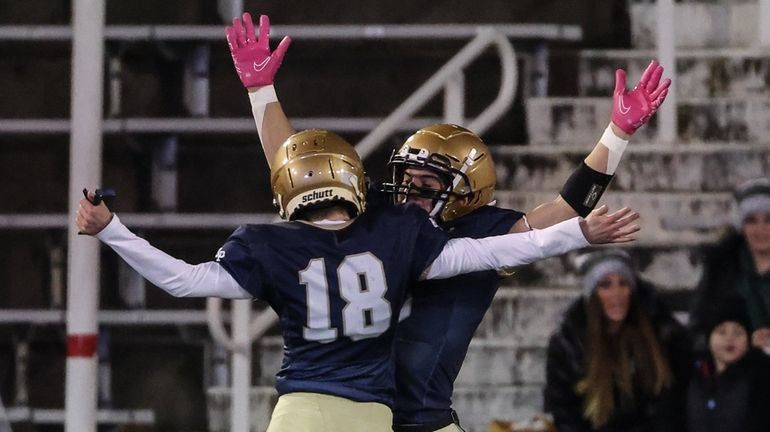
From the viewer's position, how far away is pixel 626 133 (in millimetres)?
4547

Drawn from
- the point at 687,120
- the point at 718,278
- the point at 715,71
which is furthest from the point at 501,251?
the point at 715,71

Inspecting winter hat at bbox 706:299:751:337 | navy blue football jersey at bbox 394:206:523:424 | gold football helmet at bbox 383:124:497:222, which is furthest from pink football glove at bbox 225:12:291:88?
winter hat at bbox 706:299:751:337

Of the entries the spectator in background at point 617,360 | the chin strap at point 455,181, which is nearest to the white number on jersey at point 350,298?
the chin strap at point 455,181

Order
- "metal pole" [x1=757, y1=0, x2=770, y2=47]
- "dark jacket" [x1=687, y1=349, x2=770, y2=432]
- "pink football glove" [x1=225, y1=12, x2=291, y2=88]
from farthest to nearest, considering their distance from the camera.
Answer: "metal pole" [x1=757, y1=0, x2=770, y2=47] → "dark jacket" [x1=687, y1=349, x2=770, y2=432] → "pink football glove" [x1=225, y1=12, x2=291, y2=88]

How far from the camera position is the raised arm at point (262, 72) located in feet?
16.0

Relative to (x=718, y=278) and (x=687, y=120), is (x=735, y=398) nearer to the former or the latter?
(x=718, y=278)

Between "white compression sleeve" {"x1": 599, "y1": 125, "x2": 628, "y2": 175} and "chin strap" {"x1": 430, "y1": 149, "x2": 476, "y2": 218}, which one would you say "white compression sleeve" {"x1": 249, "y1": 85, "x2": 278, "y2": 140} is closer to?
"chin strap" {"x1": 430, "y1": 149, "x2": 476, "y2": 218}

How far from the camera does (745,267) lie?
6.05 metres

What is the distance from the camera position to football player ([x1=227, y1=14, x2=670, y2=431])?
14.3ft

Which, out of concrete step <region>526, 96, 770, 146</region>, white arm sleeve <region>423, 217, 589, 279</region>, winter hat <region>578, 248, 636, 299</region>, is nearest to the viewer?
white arm sleeve <region>423, 217, 589, 279</region>

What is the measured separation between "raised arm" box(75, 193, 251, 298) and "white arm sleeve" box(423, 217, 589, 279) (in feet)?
1.64

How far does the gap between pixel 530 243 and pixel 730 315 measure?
1833 mm

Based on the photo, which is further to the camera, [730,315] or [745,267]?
[745,267]

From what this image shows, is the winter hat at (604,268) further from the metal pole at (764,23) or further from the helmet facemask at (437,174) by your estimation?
the metal pole at (764,23)
